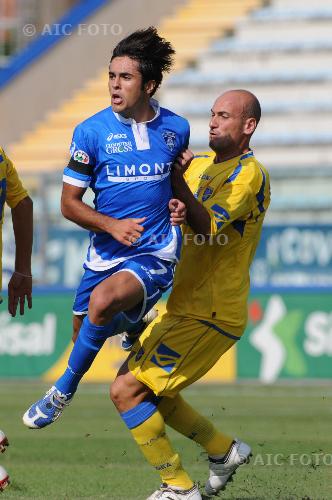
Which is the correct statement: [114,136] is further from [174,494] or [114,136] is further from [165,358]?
[174,494]

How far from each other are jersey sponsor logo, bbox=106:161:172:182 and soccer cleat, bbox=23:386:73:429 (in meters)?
1.20

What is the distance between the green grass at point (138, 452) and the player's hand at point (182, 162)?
1.96 metres

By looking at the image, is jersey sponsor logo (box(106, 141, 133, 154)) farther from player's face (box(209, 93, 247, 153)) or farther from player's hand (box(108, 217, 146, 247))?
player's face (box(209, 93, 247, 153))

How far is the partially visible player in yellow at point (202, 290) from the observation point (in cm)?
666

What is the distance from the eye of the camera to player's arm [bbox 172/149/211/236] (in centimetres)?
655

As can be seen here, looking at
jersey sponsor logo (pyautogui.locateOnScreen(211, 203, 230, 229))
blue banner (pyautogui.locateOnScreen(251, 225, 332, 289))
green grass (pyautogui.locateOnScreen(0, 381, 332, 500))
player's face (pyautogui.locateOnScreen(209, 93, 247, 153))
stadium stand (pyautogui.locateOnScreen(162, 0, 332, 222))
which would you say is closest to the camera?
jersey sponsor logo (pyautogui.locateOnScreen(211, 203, 230, 229))

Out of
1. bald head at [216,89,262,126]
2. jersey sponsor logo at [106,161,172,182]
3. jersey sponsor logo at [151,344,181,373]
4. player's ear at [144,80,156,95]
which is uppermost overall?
player's ear at [144,80,156,95]

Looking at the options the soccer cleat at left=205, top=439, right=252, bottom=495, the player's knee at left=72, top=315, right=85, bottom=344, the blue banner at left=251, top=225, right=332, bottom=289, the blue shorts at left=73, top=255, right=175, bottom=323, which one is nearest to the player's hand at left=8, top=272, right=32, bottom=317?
the player's knee at left=72, top=315, right=85, bottom=344

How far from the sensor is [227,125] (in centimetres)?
694

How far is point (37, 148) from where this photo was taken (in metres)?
23.5

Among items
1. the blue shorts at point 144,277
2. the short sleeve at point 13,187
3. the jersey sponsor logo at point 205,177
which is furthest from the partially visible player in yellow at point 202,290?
the short sleeve at point 13,187

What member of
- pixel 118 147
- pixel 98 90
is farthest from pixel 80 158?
pixel 98 90

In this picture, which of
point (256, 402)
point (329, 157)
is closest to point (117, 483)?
point (256, 402)

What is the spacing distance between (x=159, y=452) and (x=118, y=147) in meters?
1.72
